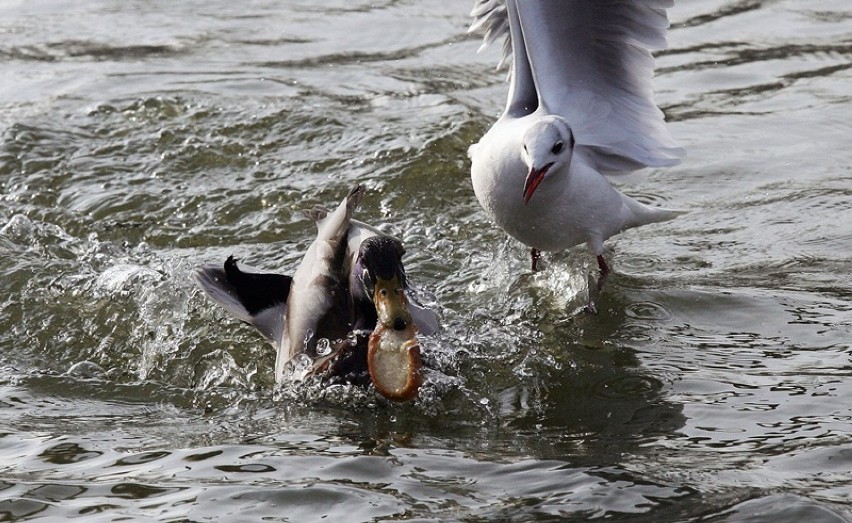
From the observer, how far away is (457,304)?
22.4 feet

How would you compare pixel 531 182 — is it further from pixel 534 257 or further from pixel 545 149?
pixel 534 257

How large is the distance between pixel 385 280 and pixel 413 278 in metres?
2.11

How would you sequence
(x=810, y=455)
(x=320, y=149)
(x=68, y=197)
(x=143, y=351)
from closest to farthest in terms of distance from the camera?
(x=810, y=455) → (x=143, y=351) → (x=68, y=197) → (x=320, y=149)

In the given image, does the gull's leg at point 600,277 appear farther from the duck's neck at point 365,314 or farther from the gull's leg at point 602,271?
the duck's neck at point 365,314

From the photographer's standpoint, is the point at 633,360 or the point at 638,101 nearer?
the point at 633,360

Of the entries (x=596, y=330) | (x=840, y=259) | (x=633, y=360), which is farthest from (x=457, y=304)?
(x=840, y=259)

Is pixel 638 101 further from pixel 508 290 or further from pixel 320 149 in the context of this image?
pixel 320 149

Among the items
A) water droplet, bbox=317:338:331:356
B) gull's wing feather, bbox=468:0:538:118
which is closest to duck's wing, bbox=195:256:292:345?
water droplet, bbox=317:338:331:356

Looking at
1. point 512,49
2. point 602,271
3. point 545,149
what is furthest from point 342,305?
point 512,49

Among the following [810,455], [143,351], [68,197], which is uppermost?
[68,197]

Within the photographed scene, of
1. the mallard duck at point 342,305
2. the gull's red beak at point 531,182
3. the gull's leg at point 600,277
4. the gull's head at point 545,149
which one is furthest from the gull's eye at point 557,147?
the mallard duck at point 342,305

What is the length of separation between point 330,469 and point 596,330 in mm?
2226

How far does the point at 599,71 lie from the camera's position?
6.95m

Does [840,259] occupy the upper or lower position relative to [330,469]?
upper
